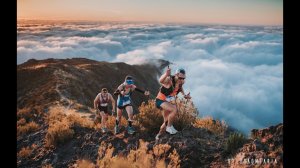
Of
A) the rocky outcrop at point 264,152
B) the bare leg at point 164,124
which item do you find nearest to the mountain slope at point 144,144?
the rocky outcrop at point 264,152

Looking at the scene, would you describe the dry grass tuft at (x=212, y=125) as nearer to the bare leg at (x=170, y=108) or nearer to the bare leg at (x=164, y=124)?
the bare leg at (x=164, y=124)

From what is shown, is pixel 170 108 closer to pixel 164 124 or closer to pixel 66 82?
pixel 164 124

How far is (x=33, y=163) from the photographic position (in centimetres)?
1014

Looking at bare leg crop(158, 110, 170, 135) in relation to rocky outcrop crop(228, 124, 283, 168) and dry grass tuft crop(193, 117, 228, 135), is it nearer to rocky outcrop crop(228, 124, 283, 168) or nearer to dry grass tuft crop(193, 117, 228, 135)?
dry grass tuft crop(193, 117, 228, 135)

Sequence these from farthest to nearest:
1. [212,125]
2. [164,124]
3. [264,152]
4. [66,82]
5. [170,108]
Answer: [66,82], [212,125], [164,124], [170,108], [264,152]

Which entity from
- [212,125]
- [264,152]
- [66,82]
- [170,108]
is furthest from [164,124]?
[66,82]

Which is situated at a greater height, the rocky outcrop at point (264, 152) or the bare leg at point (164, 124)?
the bare leg at point (164, 124)

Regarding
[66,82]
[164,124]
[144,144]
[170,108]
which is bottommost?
[144,144]

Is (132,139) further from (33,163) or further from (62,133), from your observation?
(33,163)

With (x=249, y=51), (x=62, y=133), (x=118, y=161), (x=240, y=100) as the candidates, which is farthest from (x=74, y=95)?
(x=240, y=100)

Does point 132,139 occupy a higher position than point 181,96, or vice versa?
point 181,96

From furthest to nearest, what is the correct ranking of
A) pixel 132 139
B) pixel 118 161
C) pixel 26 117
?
pixel 26 117
pixel 132 139
pixel 118 161
